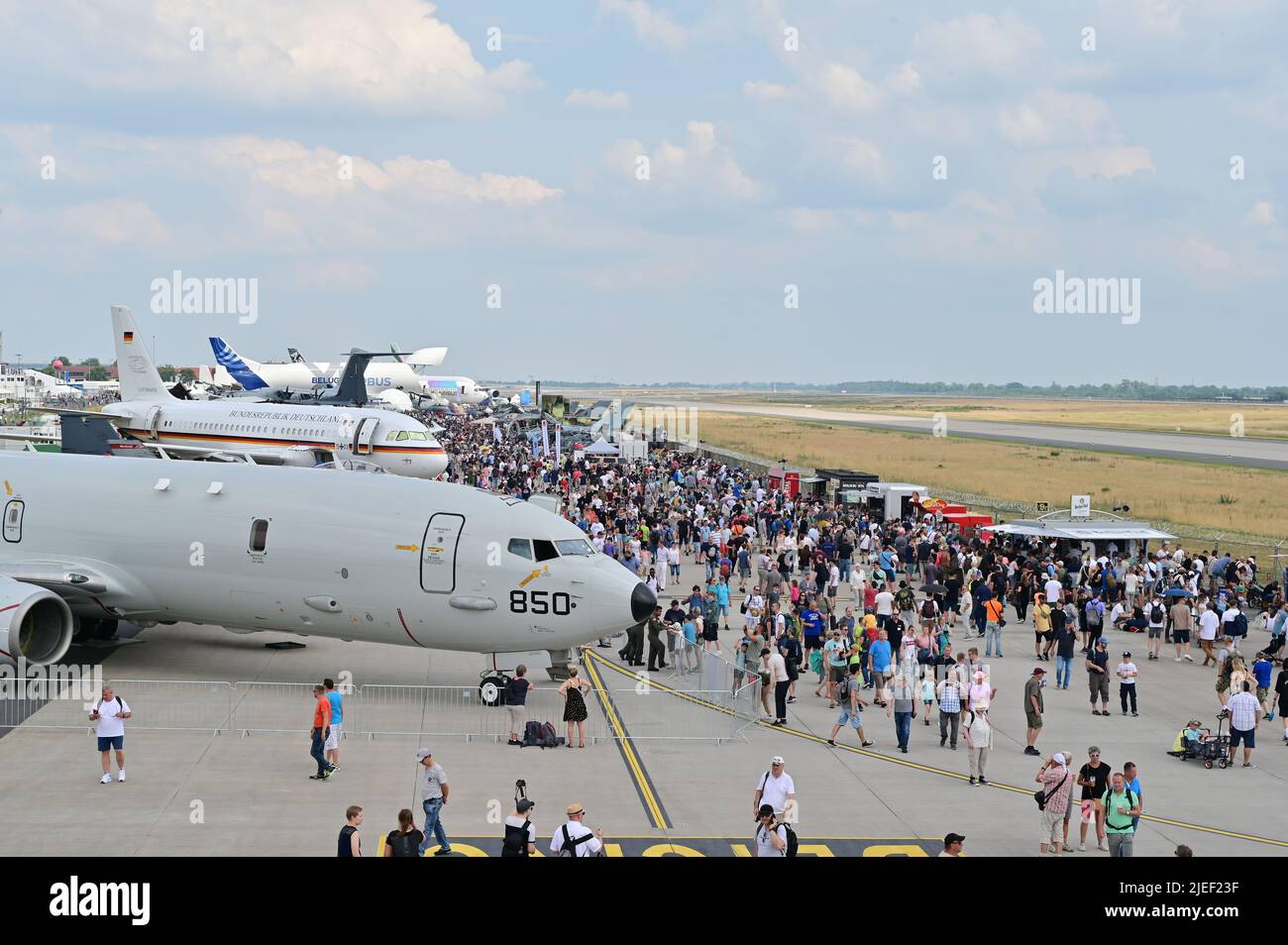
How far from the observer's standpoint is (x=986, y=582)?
34250 mm

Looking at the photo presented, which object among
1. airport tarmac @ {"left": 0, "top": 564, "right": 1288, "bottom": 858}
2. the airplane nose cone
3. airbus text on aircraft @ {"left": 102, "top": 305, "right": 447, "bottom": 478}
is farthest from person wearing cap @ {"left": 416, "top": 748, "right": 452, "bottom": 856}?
airbus text on aircraft @ {"left": 102, "top": 305, "right": 447, "bottom": 478}

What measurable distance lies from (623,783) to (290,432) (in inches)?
1328

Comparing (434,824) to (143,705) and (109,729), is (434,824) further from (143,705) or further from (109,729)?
(143,705)

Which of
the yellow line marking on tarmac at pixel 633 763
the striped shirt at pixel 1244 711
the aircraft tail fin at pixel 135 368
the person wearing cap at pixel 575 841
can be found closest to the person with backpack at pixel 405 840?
the person wearing cap at pixel 575 841

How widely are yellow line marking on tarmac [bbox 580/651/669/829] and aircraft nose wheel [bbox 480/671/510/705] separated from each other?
1835 mm

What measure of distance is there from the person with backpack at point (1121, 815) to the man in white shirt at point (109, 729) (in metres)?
13.2

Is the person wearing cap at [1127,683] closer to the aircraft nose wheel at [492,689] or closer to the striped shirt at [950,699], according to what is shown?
the striped shirt at [950,699]

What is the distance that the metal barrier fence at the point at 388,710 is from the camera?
21312 mm

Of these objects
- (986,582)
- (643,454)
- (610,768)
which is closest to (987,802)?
(610,768)

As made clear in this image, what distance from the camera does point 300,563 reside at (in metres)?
23.2

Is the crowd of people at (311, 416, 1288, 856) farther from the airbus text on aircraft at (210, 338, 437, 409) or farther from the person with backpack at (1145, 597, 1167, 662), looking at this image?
the airbus text on aircraft at (210, 338, 437, 409)

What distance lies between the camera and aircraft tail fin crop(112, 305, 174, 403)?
55.7 m

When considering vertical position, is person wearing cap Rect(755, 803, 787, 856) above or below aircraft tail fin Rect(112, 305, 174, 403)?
below
